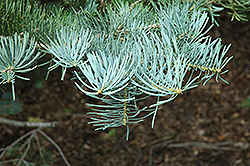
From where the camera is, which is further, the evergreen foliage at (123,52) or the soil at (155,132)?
the soil at (155,132)

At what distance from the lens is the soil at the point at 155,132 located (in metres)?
1.70

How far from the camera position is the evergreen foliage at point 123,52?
338mm

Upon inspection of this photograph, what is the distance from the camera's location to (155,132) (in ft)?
6.09

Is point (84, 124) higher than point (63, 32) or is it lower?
lower

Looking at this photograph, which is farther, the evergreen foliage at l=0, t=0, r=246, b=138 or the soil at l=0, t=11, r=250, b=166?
the soil at l=0, t=11, r=250, b=166

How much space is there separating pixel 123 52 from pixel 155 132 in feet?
5.05

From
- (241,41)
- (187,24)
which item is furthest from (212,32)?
(187,24)

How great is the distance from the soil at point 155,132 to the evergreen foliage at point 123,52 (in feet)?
3.96

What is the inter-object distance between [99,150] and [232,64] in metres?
1.45

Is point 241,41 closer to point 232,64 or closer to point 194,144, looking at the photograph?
point 232,64

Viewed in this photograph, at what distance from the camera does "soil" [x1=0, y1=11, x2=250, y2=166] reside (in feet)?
5.58

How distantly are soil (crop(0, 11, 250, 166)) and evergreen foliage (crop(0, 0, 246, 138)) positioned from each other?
1.21 metres

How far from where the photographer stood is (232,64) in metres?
2.28

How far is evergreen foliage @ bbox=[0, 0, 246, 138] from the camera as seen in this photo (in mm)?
A: 338
